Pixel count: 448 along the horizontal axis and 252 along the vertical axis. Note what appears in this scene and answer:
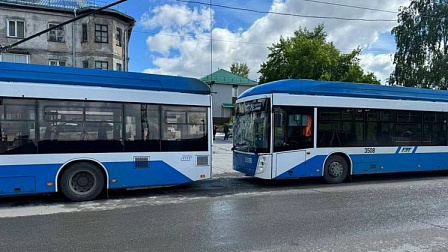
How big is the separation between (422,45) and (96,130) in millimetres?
33098

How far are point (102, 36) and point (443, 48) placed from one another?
31.8 m

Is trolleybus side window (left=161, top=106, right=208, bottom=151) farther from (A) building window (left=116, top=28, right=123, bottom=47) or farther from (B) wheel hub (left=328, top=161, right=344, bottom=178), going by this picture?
(A) building window (left=116, top=28, right=123, bottom=47)

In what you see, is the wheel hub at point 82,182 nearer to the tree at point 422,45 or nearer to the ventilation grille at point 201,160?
the ventilation grille at point 201,160

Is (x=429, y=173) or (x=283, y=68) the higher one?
(x=283, y=68)

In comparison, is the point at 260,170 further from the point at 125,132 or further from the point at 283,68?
the point at 283,68

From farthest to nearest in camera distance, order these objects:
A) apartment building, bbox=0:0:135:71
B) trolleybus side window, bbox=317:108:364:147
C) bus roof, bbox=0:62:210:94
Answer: apartment building, bbox=0:0:135:71 < trolleybus side window, bbox=317:108:364:147 < bus roof, bbox=0:62:210:94

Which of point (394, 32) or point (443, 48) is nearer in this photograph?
point (443, 48)

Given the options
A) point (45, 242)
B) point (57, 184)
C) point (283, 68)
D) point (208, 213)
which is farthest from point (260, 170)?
point (283, 68)

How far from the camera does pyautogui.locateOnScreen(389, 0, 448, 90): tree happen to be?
1165 inches

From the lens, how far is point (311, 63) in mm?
33656

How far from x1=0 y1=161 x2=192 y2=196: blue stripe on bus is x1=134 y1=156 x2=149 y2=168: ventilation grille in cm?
8

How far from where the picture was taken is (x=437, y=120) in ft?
39.3

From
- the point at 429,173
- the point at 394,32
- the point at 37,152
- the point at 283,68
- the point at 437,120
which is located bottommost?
the point at 429,173

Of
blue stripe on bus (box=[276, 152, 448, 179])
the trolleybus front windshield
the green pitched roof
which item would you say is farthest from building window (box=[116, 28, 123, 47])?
blue stripe on bus (box=[276, 152, 448, 179])
